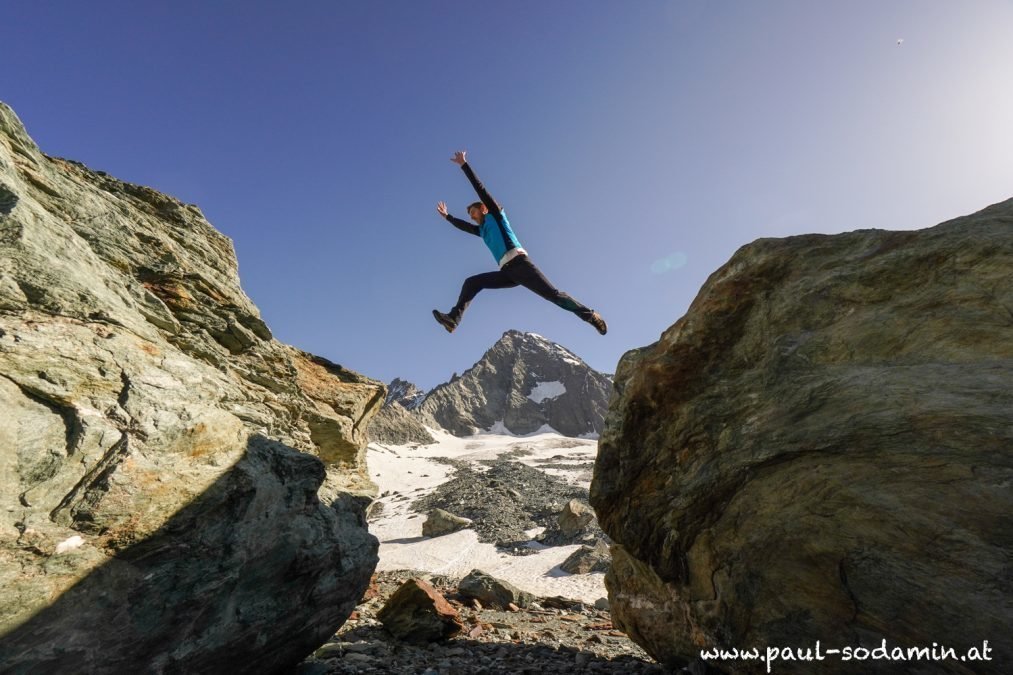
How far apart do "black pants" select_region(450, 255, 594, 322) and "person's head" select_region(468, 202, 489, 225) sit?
1.38 meters

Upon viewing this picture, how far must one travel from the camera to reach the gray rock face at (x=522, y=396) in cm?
14612

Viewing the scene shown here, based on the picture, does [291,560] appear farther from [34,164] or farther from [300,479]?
[34,164]

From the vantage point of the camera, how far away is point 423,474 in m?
74.0

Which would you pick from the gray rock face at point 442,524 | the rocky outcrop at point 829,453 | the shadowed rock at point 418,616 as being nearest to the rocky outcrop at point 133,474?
the shadowed rock at point 418,616

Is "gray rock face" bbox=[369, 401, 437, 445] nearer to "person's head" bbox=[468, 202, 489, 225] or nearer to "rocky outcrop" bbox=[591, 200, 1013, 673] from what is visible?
"person's head" bbox=[468, 202, 489, 225]

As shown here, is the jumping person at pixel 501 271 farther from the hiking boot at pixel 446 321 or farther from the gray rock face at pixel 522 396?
the gray rock face at pixel 522 396

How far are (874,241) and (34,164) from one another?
47.6 ft

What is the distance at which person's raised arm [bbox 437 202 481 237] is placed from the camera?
1114 centimetres

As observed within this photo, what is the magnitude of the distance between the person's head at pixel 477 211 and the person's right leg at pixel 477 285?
1.37 meters

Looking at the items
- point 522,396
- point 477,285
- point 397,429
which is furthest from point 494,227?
point 522,396

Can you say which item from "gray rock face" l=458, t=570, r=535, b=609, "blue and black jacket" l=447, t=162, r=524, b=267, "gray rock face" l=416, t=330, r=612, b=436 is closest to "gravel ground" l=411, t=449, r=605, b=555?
"gray rock face" l=458, t=570, r=535, b=609

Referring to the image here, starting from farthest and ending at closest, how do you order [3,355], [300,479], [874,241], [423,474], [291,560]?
1. [423,474]
2. [300,479]
3. [291,560]
4. [874,241]
5. [3,355]

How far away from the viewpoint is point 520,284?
1034 centimetres

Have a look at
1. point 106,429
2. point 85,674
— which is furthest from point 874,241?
point 85,674
